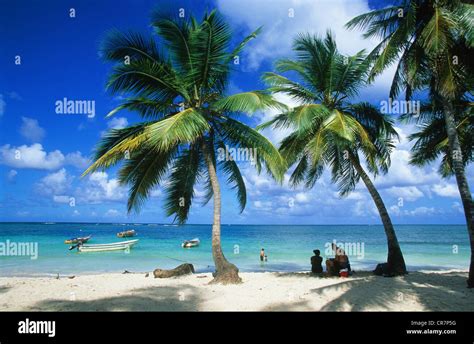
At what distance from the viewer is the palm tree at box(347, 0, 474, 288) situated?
849 centimetres

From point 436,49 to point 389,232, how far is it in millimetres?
6104

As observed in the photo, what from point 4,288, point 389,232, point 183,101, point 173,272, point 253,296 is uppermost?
point 183,101

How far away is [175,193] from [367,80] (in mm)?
7695

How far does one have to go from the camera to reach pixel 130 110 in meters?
10.8

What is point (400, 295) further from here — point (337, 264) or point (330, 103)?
point (330, 103)

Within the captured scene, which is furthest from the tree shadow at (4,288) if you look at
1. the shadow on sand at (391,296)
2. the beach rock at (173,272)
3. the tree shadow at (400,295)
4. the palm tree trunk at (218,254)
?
the tree shadow at (400,295)

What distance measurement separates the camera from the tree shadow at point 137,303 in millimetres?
7672

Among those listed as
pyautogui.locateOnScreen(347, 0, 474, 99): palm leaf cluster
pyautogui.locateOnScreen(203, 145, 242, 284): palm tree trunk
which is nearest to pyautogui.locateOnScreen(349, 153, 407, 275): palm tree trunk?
pyautogui.locateOnScreen(347, 0, 474, 99): palm leaf cluster

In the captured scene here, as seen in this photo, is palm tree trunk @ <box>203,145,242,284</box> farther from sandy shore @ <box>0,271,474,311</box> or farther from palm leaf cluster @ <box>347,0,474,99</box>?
palm leaf cluster @ <box>347,0,474,99</box>

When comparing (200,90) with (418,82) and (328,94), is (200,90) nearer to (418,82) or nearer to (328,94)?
(328,94)

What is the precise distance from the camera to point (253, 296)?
340 inches

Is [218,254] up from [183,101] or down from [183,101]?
down

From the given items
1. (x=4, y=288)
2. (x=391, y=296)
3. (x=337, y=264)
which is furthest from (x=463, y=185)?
(x=4, y=288)
